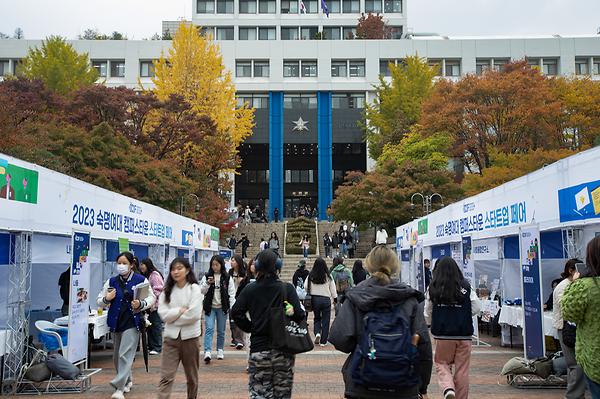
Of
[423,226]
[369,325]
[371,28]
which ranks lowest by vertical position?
[369,325]

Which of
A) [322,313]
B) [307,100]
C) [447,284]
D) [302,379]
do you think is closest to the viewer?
[447,284]

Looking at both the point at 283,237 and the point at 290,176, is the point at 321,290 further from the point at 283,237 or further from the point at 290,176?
the point at 290,176

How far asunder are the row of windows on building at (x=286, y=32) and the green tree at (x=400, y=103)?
44.6 ft

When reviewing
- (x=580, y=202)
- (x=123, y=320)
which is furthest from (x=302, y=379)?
(x=580, y=202)

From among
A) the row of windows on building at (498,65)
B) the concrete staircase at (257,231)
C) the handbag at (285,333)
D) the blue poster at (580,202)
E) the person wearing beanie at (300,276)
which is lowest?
the handbag at (285,333)

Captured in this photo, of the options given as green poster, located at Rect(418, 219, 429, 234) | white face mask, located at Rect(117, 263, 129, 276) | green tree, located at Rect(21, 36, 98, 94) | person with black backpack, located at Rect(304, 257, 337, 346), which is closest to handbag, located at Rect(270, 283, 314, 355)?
white face mask, located at Rect(117, 263, 129, 276)

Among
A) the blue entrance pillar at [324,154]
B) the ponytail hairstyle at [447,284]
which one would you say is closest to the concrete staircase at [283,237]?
the blue entrance pillar at [324,154]

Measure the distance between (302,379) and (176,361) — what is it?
9.71 ft

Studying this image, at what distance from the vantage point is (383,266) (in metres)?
4.10

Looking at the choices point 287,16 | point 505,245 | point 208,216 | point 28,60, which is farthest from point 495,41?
point 505,245

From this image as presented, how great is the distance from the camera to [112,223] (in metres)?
11.7

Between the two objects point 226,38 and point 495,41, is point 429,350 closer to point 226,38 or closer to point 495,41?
point 495,41

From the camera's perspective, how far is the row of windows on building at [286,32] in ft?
188

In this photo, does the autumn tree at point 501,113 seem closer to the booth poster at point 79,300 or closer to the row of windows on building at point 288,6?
the booth poster at point 79,300
